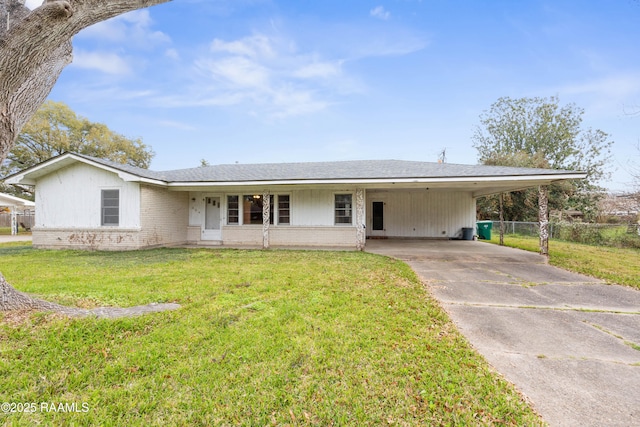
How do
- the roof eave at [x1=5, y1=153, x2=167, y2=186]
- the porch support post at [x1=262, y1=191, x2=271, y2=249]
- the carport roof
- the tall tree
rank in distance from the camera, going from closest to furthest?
the tall tree < the carport roof < the roof eave at [x1=5, y1=153, x2=167, y2=186] < the porch support post at [x1=262, y1=191, x2=271, y2=249]

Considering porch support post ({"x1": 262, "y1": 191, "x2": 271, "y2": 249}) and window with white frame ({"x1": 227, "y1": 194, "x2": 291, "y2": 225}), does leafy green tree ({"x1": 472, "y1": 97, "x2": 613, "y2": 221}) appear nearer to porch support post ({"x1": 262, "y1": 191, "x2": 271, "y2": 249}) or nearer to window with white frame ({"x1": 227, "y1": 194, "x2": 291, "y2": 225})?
window with white frame ({"x1": 227, "y1": 194, "x2": 291, "y2": 225})

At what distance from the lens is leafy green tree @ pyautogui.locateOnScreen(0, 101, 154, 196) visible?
2412cm

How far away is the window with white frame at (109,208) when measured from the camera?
1016 cm

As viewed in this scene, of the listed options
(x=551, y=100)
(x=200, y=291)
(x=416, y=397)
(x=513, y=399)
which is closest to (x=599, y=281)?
(x=513, y=399)

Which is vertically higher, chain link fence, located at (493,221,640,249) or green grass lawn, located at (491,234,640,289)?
chain link fence, located at (493,221,640,249)

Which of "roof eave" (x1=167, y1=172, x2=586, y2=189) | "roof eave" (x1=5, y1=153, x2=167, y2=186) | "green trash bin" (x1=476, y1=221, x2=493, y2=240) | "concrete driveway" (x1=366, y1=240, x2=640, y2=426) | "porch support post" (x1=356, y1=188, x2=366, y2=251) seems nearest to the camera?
"concrete driveway" (x1=366, y1=240, x2=640, y2=426)

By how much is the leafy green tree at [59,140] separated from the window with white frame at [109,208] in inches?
843

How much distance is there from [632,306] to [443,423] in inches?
191

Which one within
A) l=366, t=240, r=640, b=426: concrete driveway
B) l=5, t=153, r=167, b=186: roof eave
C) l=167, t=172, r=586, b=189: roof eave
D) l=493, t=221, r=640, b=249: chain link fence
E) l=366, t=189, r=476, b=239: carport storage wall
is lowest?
l=366, t=240, r=640, b=426: concrete driveway

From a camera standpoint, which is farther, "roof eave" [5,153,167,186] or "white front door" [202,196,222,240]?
"white front door" [202,196,222,240]

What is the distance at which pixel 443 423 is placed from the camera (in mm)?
1790

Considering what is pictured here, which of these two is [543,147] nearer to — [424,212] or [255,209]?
[424,212]

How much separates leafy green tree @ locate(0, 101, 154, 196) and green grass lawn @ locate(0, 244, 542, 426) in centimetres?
2883

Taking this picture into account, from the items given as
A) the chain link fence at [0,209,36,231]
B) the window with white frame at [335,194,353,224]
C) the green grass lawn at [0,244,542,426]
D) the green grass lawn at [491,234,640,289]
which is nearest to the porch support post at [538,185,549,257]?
the green grass lawn at [491,234,640,289]
